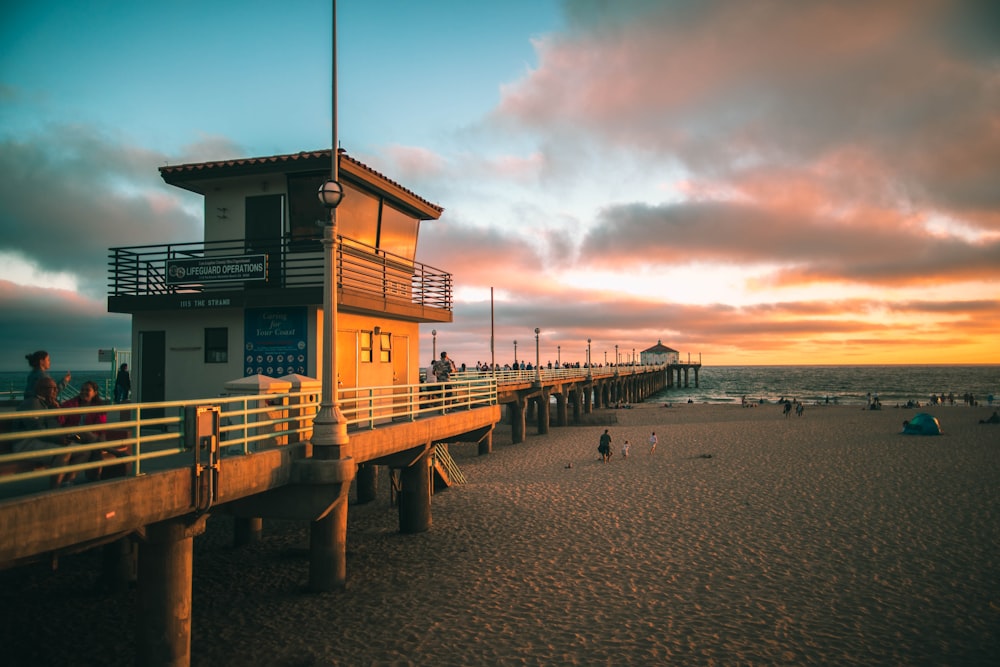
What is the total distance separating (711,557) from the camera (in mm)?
12281

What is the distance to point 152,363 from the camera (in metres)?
14.5

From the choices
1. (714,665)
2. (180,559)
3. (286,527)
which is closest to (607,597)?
(714,665)

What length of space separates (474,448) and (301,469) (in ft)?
67.8

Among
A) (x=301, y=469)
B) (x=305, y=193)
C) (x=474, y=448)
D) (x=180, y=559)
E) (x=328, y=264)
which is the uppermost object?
(x=305, y=193)

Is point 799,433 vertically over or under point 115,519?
under

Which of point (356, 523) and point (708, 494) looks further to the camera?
point (708, 494)

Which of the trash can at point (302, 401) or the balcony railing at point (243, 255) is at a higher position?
the balcony railing at point (243, 255)

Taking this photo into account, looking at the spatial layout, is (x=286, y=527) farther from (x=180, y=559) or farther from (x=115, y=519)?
(x=115, y=519)

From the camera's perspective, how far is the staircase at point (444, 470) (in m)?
17.6

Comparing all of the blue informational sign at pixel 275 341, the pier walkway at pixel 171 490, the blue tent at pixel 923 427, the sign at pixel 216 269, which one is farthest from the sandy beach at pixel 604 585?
the blue tent at pixel 923 427

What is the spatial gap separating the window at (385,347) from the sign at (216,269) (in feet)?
12.6

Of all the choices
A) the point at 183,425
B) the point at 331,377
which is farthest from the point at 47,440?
the point at 331,377

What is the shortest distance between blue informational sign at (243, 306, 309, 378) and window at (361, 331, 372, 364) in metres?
2.06

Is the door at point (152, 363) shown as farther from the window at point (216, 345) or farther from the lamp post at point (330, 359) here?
the lamp post at point (330, 359)
